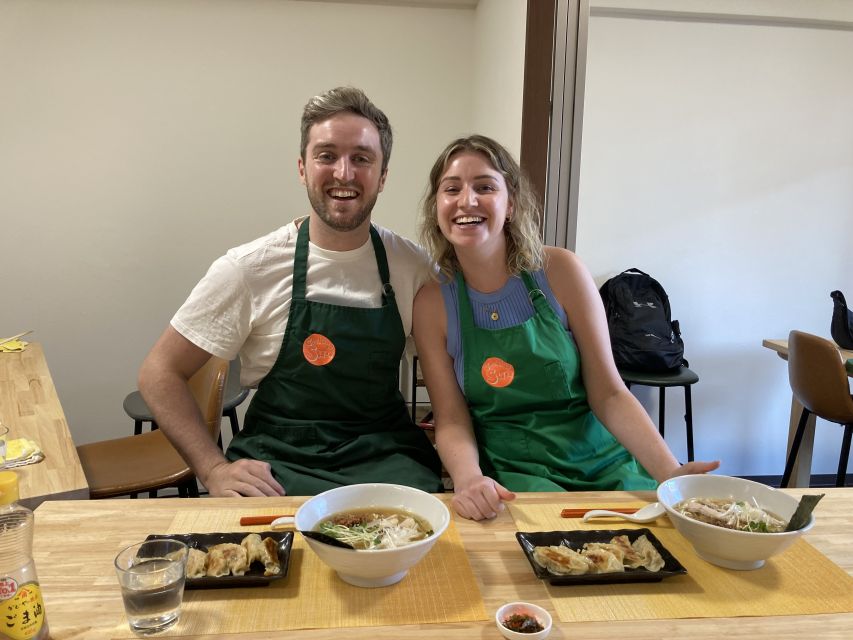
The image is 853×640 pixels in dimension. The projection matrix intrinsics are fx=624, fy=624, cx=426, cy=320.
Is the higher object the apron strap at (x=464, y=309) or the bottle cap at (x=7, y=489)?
the apron strap at (x=464, y=309)

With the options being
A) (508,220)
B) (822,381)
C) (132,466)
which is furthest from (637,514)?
(822,381)

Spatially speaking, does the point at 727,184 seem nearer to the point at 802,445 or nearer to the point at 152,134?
Answer: the point at 802,445

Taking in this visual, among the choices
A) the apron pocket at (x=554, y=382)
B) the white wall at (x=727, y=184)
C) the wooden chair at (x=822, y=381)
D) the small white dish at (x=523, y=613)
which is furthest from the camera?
the white wall at (x=727, y=184)

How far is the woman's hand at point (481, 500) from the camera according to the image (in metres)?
1.15

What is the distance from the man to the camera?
164 centimetres

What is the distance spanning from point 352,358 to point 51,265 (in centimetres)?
302

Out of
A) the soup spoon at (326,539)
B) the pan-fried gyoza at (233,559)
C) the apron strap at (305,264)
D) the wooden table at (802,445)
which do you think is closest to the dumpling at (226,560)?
the pan-fried gyoza at (233,559)

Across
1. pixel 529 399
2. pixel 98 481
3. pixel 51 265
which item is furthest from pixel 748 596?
pixel 51 265

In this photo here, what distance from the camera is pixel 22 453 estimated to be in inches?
67.3

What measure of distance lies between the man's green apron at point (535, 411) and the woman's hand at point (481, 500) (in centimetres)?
38

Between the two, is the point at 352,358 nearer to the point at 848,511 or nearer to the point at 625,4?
the point at 848,511

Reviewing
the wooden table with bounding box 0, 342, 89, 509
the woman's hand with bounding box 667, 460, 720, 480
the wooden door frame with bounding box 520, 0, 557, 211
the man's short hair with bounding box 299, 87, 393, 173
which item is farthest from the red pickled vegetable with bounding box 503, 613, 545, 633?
the wooden door frame with bounding box 520, 0, 557, 211

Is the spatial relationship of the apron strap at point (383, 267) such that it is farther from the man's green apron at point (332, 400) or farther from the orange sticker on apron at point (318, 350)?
the orange sticker on apron at point (318, 350)

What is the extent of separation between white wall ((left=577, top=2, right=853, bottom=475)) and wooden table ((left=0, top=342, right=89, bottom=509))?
2846 millimetres
